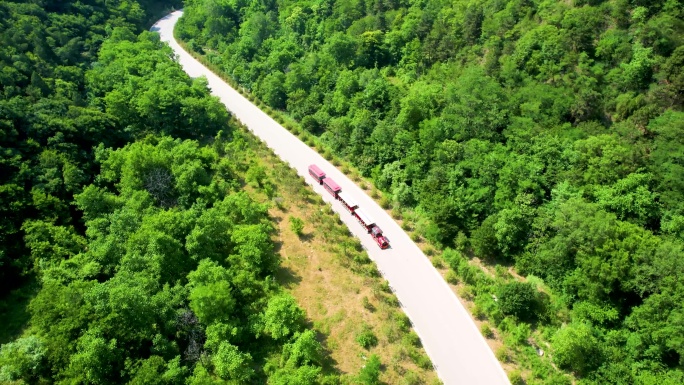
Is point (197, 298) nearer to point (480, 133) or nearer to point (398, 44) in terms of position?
point (480, 133)

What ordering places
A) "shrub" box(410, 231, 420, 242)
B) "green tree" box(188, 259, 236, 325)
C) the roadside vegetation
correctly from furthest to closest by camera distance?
"shrub" box(410, 231, 420, 242) < "green tree" box(188, 259, 236, 325) < the roadside vegetation

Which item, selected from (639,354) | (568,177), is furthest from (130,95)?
(639,354)

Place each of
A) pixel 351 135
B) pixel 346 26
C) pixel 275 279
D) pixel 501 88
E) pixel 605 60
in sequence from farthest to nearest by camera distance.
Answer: pixel 346 26
pixel 351 135
pixel 501 88
pixel 605 60
pixel 275 279

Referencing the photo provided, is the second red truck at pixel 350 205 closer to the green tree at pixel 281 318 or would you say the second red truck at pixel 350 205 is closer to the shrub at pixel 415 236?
the shrub at pixel 415 236

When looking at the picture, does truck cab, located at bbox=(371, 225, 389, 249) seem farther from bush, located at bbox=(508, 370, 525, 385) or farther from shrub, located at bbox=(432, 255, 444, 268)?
bush, located at bbox=(508, 370, 525, 385)

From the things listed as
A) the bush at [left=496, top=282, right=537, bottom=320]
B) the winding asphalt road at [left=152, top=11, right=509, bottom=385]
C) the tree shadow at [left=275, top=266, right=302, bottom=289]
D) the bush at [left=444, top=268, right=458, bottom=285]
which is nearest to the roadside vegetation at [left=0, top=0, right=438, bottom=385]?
the tree shadow at [left=275, top=266, right=302, bottom=289]

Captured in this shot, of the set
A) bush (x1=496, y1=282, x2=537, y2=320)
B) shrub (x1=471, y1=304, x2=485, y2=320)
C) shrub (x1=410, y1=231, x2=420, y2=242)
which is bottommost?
shrub (x1=410, y1=231, x2=420, y2=242)

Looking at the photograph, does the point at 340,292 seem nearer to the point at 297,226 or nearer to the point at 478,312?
the point at 297,226
